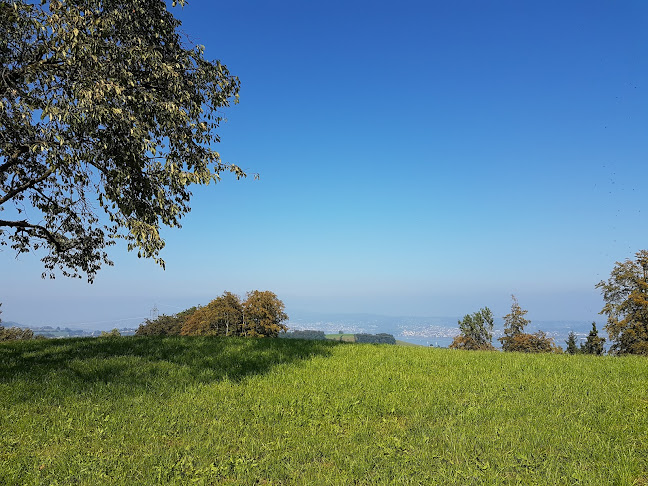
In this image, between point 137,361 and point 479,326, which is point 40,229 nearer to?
point 137,361

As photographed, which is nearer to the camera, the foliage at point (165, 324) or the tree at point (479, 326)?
the tree at point (479, 326)

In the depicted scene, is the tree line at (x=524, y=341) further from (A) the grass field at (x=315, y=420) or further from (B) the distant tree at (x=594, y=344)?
(A) the grass field at (x=315, y=420)

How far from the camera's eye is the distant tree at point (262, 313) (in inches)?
2768

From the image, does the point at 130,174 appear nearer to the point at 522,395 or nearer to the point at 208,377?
the point at 208,377

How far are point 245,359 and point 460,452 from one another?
9.03m

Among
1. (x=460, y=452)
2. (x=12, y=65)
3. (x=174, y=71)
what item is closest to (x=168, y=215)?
(x=174, y=71)

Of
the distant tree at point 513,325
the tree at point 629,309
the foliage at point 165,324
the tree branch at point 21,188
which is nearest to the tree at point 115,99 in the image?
the tree branch at point 21,188

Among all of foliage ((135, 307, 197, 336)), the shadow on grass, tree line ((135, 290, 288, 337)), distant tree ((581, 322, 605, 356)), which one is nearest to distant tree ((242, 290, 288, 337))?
tree line ((135, 290, 288, 337))

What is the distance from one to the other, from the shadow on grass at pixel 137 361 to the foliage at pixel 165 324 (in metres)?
92.2

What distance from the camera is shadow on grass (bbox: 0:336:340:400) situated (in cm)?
1102

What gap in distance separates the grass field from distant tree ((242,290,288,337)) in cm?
5651

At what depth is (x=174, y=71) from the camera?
12445mm

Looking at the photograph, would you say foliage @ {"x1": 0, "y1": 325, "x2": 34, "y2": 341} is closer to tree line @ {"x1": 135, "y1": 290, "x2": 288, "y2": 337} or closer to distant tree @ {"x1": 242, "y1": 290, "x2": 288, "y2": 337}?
tree line @ {"x1": 135, "y1": 290, "x2": 288, "y2": 337}

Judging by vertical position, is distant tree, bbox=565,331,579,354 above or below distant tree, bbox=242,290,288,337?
below
